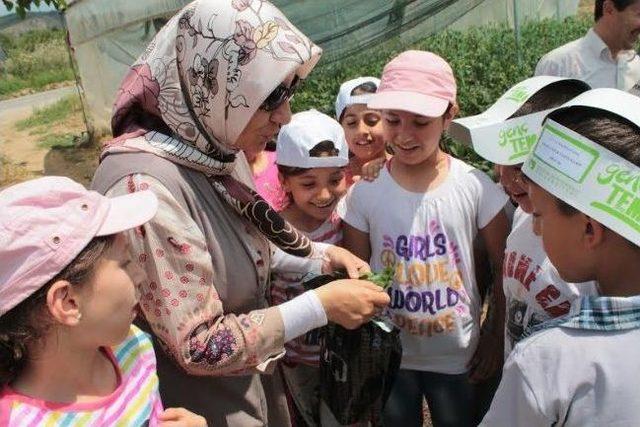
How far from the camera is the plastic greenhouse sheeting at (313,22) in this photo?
28.1 feet

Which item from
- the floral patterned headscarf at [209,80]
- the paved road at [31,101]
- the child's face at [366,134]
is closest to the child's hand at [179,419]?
the floral patterned headscarf at [209,80]

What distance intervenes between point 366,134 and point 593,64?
155 centimetres

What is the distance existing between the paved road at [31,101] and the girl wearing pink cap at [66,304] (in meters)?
18.0

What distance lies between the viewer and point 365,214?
237cm

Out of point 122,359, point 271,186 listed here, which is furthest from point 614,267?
point 271,186

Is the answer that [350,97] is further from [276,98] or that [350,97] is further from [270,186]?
[276,98]

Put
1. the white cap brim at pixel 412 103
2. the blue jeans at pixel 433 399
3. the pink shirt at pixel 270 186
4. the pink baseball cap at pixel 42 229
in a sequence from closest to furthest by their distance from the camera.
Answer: the pink baseball cap at pixel 42 229, the white cap brim at pixel 412 103, the blue jeans at pixel 433 399, the pink shirt at pixel 270 186

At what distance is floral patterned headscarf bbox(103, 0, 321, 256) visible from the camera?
1.60m

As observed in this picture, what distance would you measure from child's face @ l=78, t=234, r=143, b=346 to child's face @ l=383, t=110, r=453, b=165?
3.93 ft

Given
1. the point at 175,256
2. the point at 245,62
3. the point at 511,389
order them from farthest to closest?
the point at 245,62
the point at 175,256
the point at 511,389

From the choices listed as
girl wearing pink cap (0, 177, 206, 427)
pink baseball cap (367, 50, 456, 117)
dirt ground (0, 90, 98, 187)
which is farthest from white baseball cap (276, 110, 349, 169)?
dirt ground (0, 90, 98, 187)

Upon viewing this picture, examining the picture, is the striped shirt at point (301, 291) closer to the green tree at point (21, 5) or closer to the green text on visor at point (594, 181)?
the green text on visor at point (594, 181)

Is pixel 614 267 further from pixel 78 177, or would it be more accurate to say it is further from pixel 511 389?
pixel 78 177

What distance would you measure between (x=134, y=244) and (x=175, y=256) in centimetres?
10
